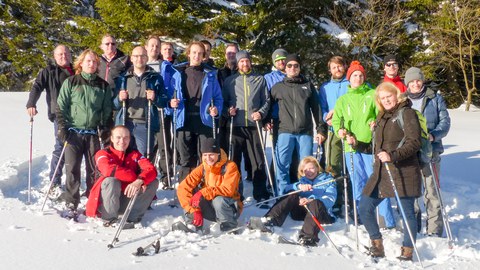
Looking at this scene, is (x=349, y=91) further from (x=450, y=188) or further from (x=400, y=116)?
(x=450, y=188)

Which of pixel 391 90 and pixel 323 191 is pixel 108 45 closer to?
pixel 323 191

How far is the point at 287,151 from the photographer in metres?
5.77

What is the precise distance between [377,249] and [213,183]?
1.68 meters

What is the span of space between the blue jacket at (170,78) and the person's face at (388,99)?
2.48 meters

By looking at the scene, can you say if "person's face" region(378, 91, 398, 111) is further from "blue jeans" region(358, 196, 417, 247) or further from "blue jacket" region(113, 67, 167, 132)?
"blue jacket" region(113, 67, 167, 132)

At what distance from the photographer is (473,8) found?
19.5 metres

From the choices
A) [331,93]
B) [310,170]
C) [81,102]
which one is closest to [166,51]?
[81,102]

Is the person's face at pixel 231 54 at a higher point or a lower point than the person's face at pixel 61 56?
higher

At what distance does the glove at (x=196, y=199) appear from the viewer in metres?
4.83

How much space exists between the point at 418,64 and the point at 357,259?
1678cm

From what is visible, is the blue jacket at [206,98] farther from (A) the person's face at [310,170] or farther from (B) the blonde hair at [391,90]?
(B) the blonde hair at [391,90]

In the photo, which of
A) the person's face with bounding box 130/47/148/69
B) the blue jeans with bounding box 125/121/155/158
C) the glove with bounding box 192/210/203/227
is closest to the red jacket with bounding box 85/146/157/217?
the glove with bounding box 192/210/203/227

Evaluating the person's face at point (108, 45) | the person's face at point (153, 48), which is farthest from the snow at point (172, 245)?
the person's face at point (108, 45)

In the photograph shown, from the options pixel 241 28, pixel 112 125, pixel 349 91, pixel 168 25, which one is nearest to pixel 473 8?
pixel 241 28
